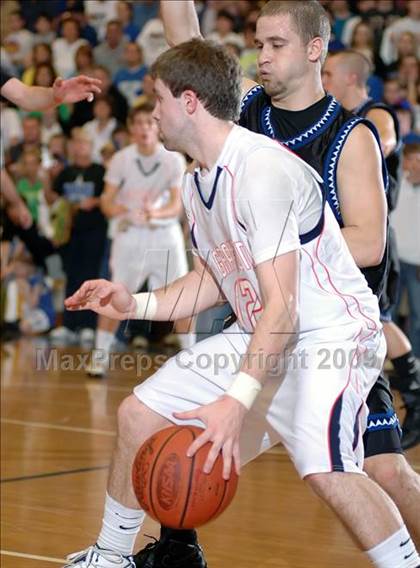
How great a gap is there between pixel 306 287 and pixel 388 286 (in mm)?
3178

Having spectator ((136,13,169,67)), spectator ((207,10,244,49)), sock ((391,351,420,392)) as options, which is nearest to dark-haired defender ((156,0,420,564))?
sock ((391,351,420,392))

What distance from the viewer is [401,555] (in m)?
3.36

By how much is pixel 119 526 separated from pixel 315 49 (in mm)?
1883

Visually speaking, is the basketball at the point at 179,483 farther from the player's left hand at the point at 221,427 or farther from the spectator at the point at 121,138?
the spectator at the point at 121,138

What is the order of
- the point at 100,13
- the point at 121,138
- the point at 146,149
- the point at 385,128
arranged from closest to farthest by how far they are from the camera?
1. the point at 385,128
2. the point at 146,149
3. the point at 121,138
4. the point at 100,13

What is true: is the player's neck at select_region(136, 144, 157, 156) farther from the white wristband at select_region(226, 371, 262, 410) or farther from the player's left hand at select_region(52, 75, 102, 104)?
the white wristband at select_region(226, 371, 262, 410)

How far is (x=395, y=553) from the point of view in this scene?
11.0 feet

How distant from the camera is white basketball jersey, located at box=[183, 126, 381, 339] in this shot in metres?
3.38

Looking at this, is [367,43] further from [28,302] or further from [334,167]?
[334,167]

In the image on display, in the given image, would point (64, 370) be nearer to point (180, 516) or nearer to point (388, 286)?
point (388, 286)

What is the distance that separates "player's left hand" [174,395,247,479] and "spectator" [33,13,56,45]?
13.0 metres

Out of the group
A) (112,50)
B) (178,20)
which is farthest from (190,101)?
(112,50)

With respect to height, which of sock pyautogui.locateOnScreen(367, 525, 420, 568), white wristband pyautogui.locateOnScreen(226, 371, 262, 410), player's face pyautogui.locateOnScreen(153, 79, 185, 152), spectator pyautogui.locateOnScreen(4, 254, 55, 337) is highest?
player's face pyautogui.locateOnScreen(153, 79, 185, 152)

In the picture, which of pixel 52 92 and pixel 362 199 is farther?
pixel 52 92
